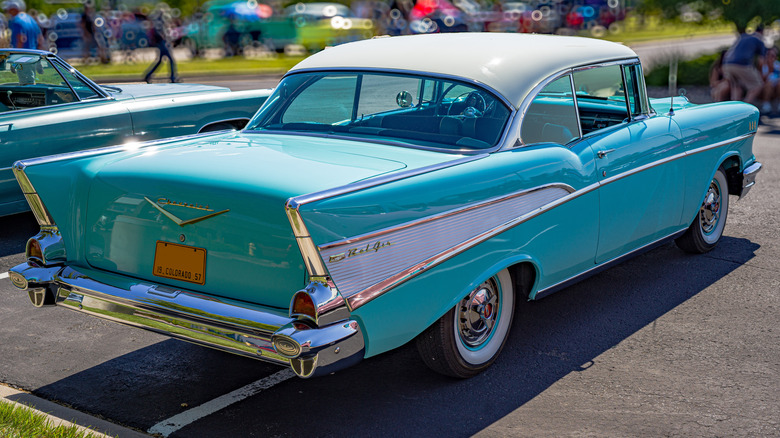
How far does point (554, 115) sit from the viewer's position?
4805 mm

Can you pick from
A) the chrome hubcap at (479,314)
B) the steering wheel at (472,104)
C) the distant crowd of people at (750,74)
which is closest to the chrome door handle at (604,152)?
the steering wheel at (472,104)

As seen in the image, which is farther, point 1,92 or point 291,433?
point 1,92

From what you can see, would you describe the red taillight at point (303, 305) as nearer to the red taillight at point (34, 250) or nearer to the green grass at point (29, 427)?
the green grass at point (29, 427)

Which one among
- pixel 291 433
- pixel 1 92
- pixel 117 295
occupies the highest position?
pixel 1 92

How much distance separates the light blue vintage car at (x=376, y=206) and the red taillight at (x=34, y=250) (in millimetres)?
12

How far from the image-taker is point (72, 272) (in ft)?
13.0

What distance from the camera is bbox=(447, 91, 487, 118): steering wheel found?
4.39 meters

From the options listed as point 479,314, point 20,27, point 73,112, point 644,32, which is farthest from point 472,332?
point 644,32

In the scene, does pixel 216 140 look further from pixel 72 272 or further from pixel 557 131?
pixel 557 131

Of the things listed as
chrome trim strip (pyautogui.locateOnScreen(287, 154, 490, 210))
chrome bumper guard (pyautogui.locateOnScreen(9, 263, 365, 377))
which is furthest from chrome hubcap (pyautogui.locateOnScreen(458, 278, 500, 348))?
chrome bumper guard (pyautogui.locateOnScreen(9, 263, 365, 377))

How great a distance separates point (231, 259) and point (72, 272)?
0.94 metres

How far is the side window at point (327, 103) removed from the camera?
4773 mm

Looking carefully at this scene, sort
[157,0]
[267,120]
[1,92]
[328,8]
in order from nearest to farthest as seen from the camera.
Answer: [267,120] < [1,92] < [328,8] < [157,0]

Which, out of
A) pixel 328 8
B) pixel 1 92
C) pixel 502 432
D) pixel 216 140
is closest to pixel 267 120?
pixel 216 140
